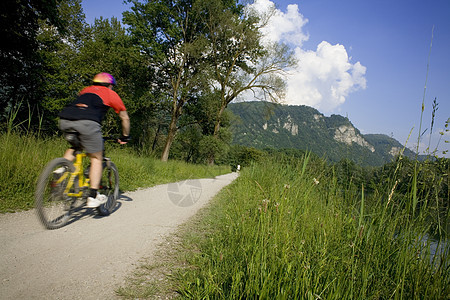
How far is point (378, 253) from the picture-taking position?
1912 mm

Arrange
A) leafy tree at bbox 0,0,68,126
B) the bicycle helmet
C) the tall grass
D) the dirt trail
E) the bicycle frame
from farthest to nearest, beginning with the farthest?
leafy tree at bbox 0,0,68,126, the bicycle helmet, the bicycle frame, the dirt trail, the tall grass

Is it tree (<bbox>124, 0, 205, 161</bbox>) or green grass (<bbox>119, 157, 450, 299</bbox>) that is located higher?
tree (<bbox>124, 0, 205, 161</bbox>)

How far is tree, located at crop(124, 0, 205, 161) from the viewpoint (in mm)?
15883

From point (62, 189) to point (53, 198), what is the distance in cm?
26

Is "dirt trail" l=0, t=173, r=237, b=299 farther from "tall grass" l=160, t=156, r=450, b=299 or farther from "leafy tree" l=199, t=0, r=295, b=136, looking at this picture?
"leafy tree" l=199, t=0, r=295, b=136

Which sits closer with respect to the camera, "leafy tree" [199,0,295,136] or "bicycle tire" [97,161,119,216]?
"bicycle tire" [97,161,119,216]

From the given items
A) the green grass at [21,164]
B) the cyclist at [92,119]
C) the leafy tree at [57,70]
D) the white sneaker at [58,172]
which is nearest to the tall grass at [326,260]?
the cyclist at [92,119]

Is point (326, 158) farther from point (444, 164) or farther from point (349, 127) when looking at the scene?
point (444, 164)

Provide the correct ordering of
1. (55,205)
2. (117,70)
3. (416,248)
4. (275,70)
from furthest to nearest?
(117,70) → (275,70) → (55,205) → (416,248)

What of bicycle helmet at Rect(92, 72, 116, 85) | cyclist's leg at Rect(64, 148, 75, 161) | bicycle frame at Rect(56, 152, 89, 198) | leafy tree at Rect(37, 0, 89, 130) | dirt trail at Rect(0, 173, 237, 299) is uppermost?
leafy tree at Rect(37, 0, 89, 130)

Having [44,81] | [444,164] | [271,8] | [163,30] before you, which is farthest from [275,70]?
[44,81]

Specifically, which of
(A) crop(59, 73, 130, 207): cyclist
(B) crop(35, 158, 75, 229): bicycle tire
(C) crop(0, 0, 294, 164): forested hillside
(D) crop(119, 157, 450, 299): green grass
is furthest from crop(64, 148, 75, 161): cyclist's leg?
(C) crop(0, 0, 294, 164): forested hillside

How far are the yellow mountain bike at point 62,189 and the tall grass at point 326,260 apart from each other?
1666mm

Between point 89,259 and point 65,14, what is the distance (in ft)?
91.2
